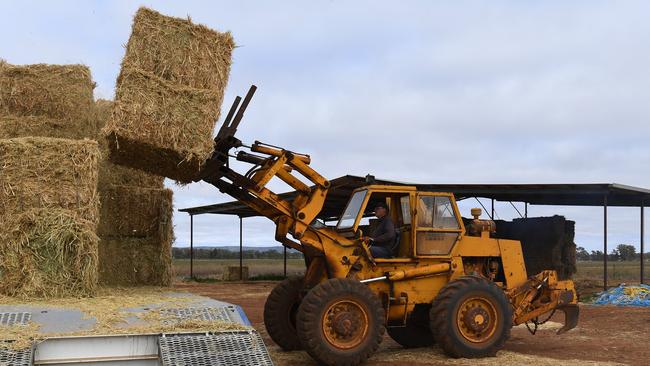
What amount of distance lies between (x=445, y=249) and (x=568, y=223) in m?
13.0

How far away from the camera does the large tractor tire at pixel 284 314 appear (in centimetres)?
937

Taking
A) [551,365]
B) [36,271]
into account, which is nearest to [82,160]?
[36,271]

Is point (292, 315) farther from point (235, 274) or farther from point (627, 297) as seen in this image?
point (235, 274)

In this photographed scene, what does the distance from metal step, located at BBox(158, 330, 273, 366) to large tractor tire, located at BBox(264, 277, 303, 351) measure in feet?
12.5

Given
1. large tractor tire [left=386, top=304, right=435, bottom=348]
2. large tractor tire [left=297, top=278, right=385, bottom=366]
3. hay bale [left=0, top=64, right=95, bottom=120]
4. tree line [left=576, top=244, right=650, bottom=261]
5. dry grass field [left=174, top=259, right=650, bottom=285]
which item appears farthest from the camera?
tree line [left=576, top=244, right=650, bottom=261]

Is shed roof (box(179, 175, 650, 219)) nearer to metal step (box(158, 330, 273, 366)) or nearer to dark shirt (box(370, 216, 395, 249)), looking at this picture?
dark shirt (box(370, 216, 395, 249))

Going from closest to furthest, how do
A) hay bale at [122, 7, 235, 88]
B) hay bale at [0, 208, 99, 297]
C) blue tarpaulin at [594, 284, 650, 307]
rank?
hay bale at [0, 208, 99, 297] < hay bale at [122, 7, 235, 88] < blue tarpaulin at [594, 284, 650, 307]

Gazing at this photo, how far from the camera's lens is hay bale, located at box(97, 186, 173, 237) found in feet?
30.7

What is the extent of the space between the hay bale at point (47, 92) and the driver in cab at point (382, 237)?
14.0ft

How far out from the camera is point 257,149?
8477 millimetres

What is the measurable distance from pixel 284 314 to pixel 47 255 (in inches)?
135

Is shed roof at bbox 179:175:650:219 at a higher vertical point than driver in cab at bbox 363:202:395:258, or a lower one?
higher

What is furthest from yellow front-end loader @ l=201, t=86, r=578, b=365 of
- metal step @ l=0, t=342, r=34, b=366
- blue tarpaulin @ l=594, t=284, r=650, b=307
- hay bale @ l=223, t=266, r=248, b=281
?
hay bale @ l=223, t=266, r=248, b=281

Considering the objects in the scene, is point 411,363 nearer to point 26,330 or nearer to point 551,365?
point 551,365
